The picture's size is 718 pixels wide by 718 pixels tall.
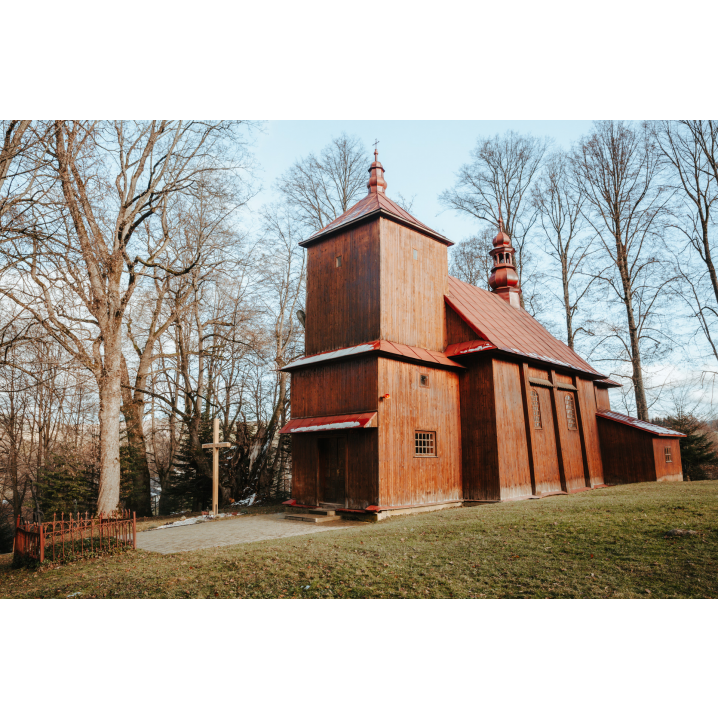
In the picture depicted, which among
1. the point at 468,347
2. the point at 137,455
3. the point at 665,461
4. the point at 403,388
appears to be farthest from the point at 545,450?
the point at 137,455

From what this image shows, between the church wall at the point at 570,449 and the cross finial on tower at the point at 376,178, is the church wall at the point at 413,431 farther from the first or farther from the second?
the cross finial on tower at the point at 376,178

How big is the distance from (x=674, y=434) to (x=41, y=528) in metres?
22.3

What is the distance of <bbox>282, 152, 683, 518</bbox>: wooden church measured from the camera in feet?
46.3

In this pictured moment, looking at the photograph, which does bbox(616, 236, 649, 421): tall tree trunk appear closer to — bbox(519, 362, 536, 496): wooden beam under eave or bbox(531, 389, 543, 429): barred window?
bbox(531, 389, 543, 429): barred window

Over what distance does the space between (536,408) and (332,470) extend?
25.8 feet

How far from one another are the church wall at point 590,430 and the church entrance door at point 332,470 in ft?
36.6

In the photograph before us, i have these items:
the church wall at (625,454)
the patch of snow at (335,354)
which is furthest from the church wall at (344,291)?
the church wall at (625,454)

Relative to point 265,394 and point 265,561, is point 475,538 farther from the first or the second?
point 265,394

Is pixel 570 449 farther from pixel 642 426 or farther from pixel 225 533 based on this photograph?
pixel 225 533

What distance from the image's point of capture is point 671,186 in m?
22.7

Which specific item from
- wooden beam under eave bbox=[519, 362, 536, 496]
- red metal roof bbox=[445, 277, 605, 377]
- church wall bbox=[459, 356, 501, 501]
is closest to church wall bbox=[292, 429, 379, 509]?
church wall bbox=[459, 356, 501, 501]

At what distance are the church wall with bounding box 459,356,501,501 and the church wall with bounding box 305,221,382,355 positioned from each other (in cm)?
378

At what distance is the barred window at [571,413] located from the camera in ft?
66.6

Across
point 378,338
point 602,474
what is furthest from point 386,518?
point 602,474
